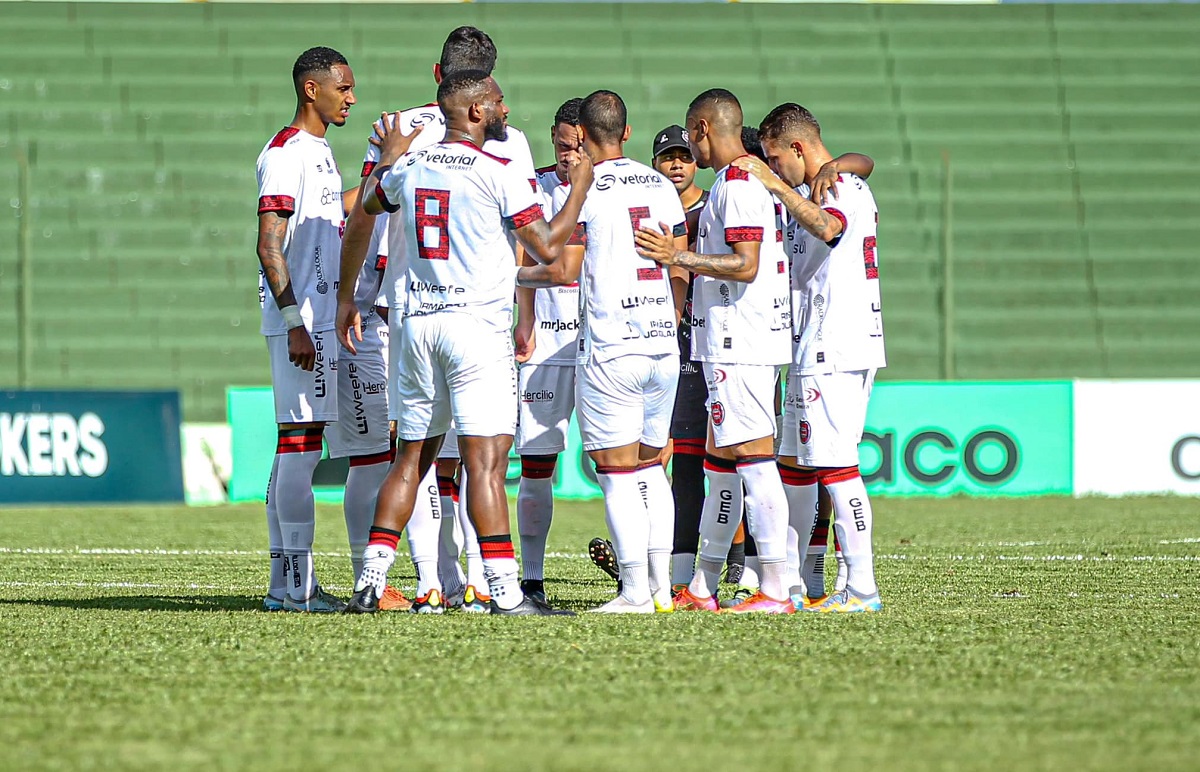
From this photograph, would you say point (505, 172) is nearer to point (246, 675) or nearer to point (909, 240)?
point (246, 675)

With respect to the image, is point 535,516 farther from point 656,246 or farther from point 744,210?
point 744,210

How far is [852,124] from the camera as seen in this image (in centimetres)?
2127

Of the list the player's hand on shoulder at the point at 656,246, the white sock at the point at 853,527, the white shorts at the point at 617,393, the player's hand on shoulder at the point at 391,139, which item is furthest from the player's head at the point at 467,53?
the white sock at the point at 853,527

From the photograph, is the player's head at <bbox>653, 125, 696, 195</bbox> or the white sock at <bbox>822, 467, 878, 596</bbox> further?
the player's head at <bbox>653, 125, 696, 195</bbox>

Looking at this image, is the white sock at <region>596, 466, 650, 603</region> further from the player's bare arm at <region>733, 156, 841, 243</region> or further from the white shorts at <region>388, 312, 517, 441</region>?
the player's bare arm at <region>733, 156, 841, 243</region>

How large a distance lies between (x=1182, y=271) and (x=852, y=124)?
4764mm

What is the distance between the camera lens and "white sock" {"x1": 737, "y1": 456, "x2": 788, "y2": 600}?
20.5 ft

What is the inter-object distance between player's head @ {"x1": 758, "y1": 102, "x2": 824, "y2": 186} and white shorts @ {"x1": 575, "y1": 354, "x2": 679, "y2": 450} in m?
1.00

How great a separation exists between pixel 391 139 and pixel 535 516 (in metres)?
1.73

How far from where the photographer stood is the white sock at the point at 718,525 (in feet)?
21.7

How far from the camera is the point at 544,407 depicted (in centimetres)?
675

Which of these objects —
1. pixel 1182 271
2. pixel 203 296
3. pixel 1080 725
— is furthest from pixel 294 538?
pixel 1182 271

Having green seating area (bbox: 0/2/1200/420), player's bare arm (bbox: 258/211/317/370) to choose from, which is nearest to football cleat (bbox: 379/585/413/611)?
player's bare arm (bbox: 258/211/317/370)

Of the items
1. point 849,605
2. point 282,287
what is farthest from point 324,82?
point 849,605
